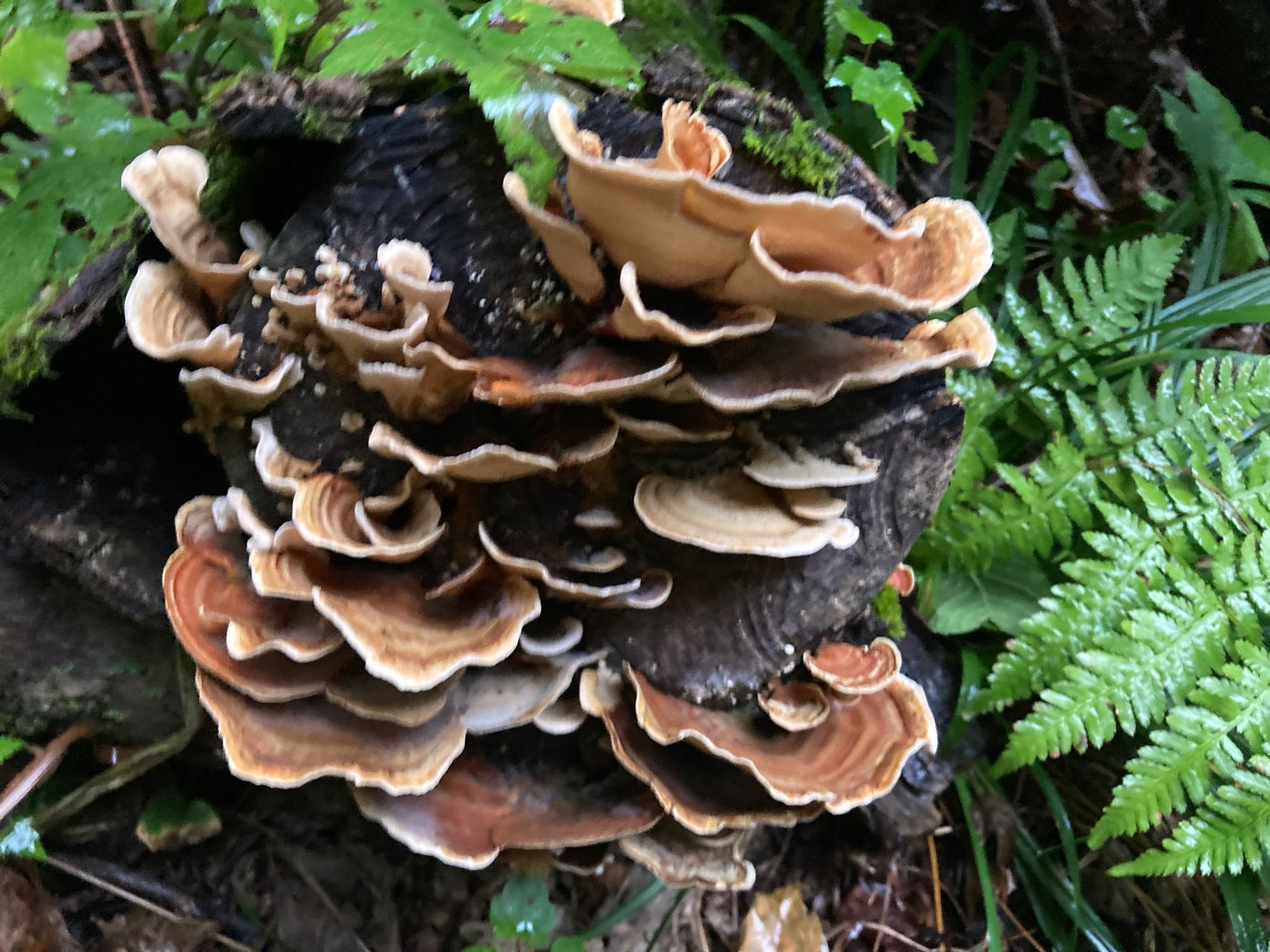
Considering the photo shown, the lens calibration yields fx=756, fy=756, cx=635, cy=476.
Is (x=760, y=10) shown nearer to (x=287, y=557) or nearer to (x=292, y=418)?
(x=292, y=418)

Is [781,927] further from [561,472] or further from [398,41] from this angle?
[398,41]

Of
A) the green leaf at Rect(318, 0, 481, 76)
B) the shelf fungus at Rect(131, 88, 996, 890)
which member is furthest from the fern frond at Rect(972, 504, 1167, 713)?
the green leaf at Rect(318, 0, 481, 76)

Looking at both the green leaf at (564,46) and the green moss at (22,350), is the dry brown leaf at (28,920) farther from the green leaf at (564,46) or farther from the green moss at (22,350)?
the green leaf at (564,46)

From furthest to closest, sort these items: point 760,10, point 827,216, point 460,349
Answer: point 760,10, point 460,349, point 827,216

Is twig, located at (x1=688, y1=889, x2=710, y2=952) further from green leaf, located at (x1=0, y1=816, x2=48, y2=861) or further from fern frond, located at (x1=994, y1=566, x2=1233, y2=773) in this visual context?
green leaf, located at (x1=0, y1=816, x2=48, y2=861)

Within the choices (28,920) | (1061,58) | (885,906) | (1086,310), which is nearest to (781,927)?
(885,906)

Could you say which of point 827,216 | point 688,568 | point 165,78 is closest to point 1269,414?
point 688,568
